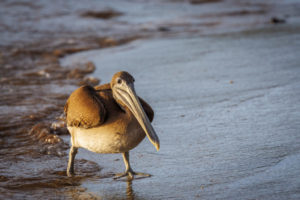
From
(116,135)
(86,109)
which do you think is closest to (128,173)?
(116,135)

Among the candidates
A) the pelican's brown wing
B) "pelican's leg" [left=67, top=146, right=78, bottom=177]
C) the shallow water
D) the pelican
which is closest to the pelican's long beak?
the pelican

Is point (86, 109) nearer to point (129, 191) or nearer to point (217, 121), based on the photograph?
point (129, 191)

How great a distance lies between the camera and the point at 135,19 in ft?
51.8

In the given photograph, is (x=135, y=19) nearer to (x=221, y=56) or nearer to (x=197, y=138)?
(x=221, y=56)

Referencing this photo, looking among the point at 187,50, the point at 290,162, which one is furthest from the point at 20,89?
the point at 290,162

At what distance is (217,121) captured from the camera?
235 inches

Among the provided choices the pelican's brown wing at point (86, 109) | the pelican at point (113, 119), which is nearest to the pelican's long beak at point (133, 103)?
the pelican at point (113, 119)

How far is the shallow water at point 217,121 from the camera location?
4.40 metres

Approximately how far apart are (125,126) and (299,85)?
342 centimetres

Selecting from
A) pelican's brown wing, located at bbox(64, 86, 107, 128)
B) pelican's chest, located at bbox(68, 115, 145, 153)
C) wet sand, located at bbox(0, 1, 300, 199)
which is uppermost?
pelican's brown wing, located at bbox(64, 86, 107, 128)

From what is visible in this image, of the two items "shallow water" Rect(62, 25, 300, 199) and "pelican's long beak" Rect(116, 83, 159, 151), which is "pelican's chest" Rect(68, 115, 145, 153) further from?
"shallow water" Rect(62, 25, 300, 199)

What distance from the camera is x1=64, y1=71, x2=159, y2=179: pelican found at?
4.38m

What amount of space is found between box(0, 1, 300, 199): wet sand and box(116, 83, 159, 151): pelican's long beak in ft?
1.96

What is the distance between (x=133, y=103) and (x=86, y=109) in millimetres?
459
